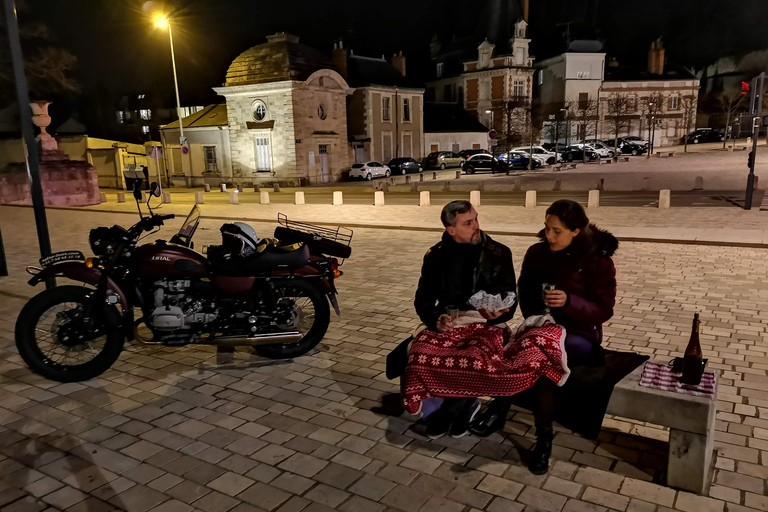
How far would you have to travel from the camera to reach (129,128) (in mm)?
65000

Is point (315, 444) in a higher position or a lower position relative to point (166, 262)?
lower

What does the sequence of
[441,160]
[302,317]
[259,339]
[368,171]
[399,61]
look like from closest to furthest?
[259,339] < [302,317] < [368,171] < [441,160] < [399,61]

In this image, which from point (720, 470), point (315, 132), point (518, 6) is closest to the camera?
point (720, 470)

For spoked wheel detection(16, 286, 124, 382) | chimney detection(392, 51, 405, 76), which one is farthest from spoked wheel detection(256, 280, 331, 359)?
chimney detection(392, 51, 405, 76)

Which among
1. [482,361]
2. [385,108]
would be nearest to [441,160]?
[385,108]

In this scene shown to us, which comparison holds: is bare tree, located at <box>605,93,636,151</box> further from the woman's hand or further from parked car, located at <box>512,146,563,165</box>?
the woman's hand

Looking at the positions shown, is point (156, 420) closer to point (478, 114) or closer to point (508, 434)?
point (508, 434)

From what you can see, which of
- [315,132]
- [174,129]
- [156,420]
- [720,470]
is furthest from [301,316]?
[174,129]

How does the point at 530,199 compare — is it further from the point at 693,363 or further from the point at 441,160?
the point at 441,160

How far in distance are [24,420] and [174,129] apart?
127 feet

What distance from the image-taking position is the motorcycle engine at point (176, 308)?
532 centimetres

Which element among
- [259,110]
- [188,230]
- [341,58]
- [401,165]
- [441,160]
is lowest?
[188,230]

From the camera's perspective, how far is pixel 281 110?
125ft

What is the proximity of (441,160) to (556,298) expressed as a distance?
44851 mm
